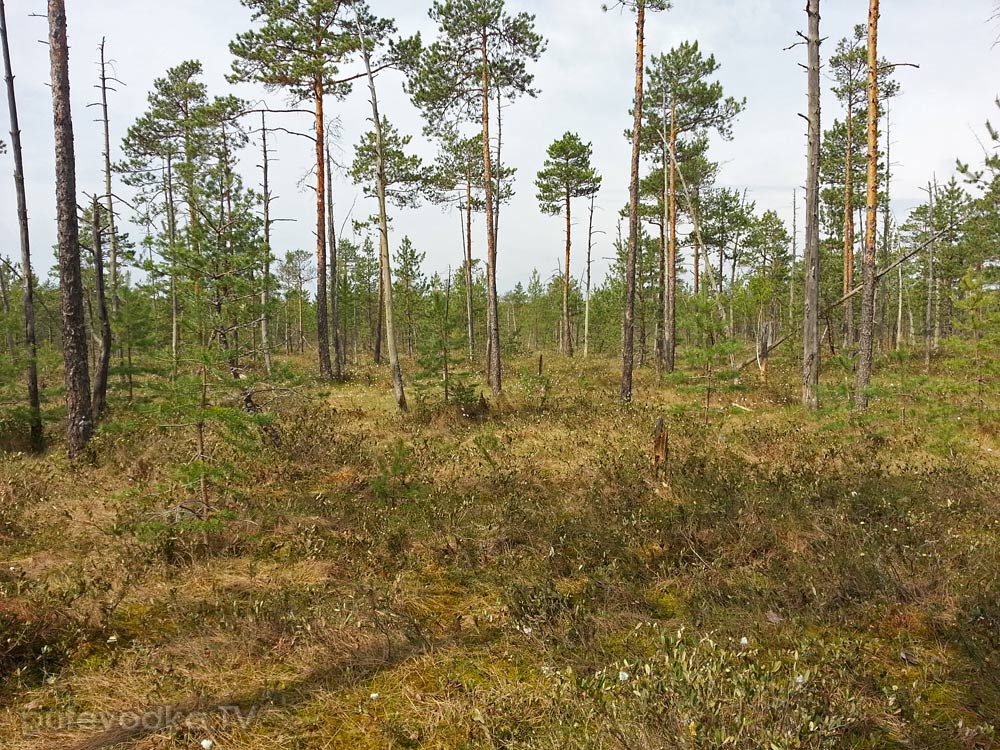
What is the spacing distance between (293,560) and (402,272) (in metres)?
26.7

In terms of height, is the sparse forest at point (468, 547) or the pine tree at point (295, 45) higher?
the pine tree at point (295, 45)

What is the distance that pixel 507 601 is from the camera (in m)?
4.62

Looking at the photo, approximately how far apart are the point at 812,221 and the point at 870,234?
4.70 ft

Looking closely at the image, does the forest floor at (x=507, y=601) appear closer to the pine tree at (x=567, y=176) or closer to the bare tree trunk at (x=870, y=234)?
the bare tree trunk at (x=870, y=234)

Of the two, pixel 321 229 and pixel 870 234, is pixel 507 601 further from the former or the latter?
pixel 321 229

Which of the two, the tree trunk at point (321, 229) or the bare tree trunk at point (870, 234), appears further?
the tree trunk at point (321, 229)

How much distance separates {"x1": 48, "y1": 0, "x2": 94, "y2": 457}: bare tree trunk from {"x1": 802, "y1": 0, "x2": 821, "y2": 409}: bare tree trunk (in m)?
14.4

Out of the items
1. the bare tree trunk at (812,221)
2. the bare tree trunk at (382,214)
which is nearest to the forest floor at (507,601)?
the bare tree trunk at (812,221)

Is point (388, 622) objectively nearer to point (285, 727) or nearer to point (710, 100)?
point (285, 727)

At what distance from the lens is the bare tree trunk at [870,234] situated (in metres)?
11.2

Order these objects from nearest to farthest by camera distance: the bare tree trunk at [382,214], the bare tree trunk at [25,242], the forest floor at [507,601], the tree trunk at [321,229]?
the forest floor at [507,601] → the bare tree trunk at [25,242] → the bare tree trunk at [382,214] → the tree trunk at [321,229]

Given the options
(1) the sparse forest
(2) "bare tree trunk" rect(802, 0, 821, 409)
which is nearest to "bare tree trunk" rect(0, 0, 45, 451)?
(1) the sparse forest

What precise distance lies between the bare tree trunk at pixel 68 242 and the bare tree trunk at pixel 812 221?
566 inches

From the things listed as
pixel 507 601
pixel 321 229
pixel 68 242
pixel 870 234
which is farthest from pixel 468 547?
pixel 321 229
